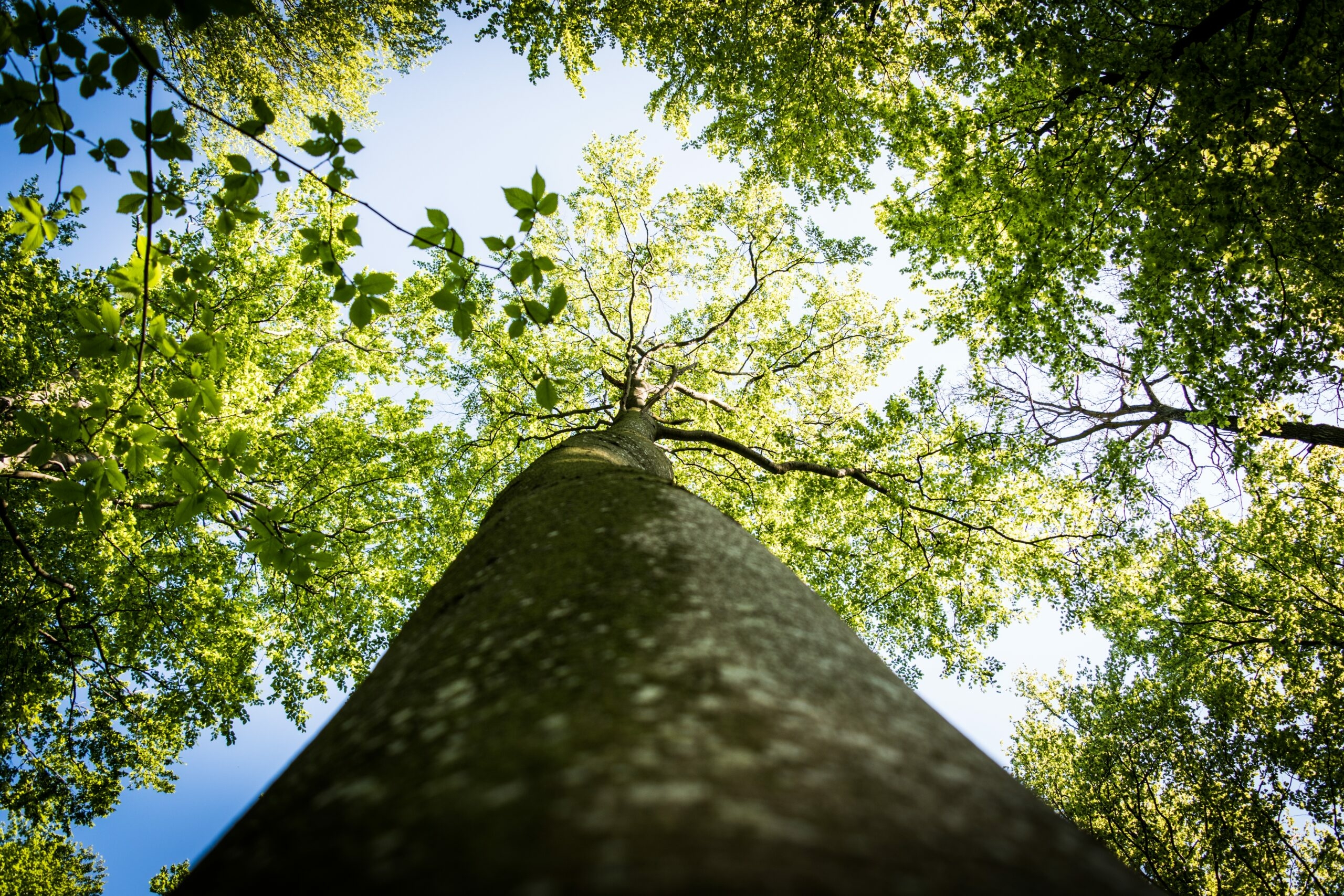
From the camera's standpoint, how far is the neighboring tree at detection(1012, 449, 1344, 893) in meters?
9.82

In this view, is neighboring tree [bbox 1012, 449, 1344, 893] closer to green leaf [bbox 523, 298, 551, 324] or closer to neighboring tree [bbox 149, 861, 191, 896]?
green leaf [bbox 523, 298, 551, 324]

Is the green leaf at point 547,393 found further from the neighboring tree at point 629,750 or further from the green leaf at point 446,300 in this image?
the green leaf at point 446,300

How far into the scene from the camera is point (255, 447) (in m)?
8.83

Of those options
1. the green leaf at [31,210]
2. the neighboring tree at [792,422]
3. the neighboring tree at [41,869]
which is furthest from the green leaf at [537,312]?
the neighboring tree at [41,869]

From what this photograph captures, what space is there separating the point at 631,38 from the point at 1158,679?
19.0 m

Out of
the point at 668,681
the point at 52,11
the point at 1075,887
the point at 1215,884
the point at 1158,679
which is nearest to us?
the point at 1075,887

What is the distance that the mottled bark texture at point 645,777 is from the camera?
1.81 feet

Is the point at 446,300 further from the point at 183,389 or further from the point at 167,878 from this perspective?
the point at 167,878

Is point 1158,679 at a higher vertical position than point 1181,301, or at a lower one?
lower

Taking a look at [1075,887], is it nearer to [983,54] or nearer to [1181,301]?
[1181,301]

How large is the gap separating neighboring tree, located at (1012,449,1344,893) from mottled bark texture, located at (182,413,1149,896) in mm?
10570

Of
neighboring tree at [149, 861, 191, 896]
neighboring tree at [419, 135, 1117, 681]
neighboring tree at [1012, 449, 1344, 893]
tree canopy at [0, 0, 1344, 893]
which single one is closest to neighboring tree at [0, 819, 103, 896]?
neighboring tree at [149, 861, 191, 896]

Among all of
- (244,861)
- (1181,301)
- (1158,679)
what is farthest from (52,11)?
(1158,679)

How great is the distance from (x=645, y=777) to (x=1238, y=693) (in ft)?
55.4
